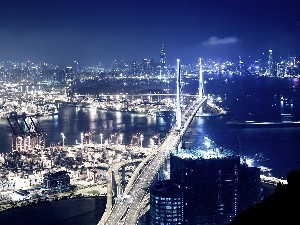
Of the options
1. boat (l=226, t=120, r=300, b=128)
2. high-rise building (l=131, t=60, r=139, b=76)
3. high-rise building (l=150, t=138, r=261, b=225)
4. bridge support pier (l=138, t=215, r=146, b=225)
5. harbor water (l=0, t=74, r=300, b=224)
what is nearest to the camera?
bridge support pier (l=138, t=215, r=146, b=225)

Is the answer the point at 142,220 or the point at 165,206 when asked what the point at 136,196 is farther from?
the point at 165,206

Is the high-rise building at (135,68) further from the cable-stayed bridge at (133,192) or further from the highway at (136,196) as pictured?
the highway at (136,196)

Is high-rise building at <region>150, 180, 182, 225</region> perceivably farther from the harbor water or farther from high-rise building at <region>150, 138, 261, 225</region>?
the harbor water

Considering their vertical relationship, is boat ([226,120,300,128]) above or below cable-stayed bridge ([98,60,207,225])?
above

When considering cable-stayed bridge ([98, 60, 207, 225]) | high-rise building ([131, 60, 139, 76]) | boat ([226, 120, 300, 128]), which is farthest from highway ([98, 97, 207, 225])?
high-rise building ([131, 60, 139, 76])

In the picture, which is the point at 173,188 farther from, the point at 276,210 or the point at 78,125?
the point at 78,125

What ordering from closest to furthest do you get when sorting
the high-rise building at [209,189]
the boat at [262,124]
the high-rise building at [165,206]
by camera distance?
1. the high-rise building at [165,206]
2. the high-rise building at [209,189]
3. the boat at [262,124]

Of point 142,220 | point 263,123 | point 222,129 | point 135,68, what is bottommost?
point 142,220

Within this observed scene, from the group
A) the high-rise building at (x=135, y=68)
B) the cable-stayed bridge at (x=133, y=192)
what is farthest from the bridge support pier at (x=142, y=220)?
the high-rise building at (x=135, y=68)

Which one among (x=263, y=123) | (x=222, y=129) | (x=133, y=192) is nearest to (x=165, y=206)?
(x=133, y=192)
